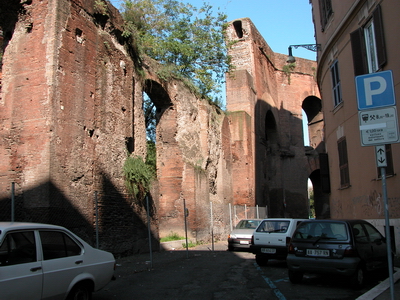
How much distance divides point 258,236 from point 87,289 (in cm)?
639

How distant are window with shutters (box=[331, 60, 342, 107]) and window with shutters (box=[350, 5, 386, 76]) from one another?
2100 millimetres

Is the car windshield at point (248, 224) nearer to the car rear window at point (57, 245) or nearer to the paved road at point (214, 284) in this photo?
the paved road at point (214, 284)

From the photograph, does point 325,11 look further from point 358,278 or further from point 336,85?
point 358,278

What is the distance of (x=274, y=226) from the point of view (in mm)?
11602

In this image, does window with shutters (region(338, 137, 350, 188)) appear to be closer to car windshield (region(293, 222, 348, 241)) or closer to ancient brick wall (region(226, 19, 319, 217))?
car windshield (region(293, 222, 348, 241))

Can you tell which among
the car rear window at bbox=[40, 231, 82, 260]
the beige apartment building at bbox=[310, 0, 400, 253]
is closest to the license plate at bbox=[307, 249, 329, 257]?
the beige apartment building at bbox=[310, 0, 400, 253]

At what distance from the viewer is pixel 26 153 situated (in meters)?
10.8

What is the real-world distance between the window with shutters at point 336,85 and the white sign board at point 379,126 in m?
8.79

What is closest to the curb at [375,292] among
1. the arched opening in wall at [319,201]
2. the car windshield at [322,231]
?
the car windshield at [322,231]

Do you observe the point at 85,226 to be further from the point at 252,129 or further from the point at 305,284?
the point at 252,129

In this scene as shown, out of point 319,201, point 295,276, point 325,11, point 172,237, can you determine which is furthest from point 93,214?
point 319,201

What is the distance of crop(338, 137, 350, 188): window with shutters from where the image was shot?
523 inches

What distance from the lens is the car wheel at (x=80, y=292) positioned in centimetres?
543

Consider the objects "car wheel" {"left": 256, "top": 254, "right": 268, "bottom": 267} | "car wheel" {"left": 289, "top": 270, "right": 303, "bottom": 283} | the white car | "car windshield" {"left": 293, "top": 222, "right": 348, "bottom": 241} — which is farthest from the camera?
"car wheel" {"left": 256, "top": 254, "right": 268, "bottom": 267}
